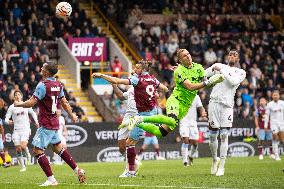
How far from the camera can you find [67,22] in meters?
38.8

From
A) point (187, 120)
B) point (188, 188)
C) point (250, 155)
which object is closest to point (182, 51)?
point (188, 188)

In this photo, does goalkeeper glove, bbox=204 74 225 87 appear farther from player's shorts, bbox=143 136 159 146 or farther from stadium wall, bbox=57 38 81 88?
stadium wall, bbox=57 38 81 88

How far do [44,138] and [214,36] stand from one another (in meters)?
27.6

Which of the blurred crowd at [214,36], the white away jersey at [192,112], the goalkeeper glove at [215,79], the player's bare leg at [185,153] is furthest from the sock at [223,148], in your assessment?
the blurred crowd at [214,36]

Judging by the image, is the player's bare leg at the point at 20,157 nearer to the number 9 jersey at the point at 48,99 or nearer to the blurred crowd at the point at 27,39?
the blurred crowd at the point at 27,39

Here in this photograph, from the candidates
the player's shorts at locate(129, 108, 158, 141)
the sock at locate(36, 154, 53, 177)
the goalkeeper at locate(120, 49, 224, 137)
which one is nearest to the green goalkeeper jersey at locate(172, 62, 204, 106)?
the goalkeeper at locate(120, 49, 224, 137)

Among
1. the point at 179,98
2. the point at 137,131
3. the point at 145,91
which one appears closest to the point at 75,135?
the point at 137,131

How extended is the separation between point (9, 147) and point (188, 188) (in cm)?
1574

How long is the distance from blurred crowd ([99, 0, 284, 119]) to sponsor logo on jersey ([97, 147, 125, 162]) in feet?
23.8

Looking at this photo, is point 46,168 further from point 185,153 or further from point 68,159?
point 185,153

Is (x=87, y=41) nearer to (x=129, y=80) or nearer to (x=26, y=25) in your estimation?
(x=26, y=25)

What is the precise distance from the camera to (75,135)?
104ft

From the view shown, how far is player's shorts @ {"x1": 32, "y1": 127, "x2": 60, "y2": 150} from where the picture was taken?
55.3 feet

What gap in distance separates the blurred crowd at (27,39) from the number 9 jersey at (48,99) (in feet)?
42.6
